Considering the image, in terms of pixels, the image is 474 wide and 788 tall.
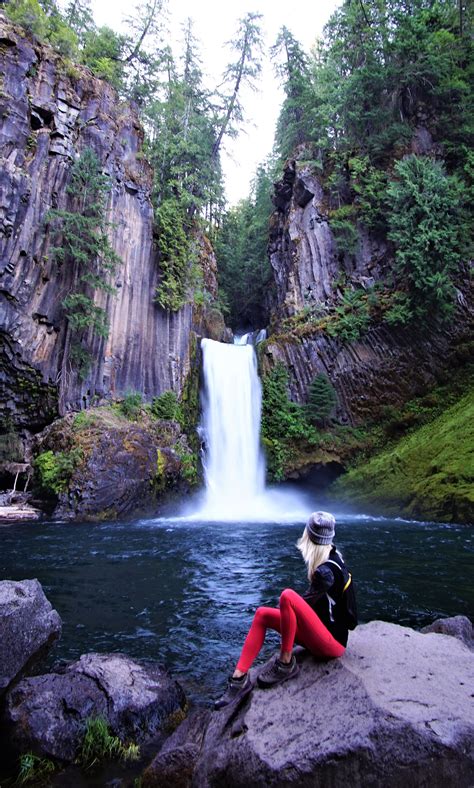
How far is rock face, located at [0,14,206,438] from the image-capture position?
630 inches

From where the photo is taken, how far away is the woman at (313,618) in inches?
128

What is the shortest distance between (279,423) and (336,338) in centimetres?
461

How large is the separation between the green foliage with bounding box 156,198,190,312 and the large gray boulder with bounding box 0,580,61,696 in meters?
17.4

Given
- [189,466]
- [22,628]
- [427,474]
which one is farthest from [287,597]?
[189,466]

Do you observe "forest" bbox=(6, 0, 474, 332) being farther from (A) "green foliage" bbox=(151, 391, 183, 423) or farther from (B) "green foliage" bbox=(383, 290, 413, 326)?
(A) "green foliage" bbox=(151, 391, 183, 423)

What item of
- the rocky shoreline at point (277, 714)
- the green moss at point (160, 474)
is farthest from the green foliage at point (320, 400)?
the rocky shoreline at point (277, 714)

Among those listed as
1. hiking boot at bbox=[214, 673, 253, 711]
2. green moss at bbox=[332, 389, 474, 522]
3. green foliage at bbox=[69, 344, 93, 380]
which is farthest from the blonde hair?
green foliage at bbox=[69, 344, 93, 380]

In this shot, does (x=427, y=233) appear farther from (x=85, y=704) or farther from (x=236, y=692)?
(x=85, y=704)

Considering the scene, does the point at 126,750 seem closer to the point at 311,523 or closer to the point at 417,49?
the point at 311,523

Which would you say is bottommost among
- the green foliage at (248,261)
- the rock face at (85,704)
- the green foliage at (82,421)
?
the rock face at (85,704)

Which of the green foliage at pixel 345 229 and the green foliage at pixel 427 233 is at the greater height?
the green foliage at pixel 345 229

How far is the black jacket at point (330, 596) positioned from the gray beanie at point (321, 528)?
0.42 ft

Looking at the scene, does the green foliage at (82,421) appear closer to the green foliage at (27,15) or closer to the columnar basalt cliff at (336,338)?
the columnar basalt cliff at (336,338)

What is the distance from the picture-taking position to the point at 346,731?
2.60 m
